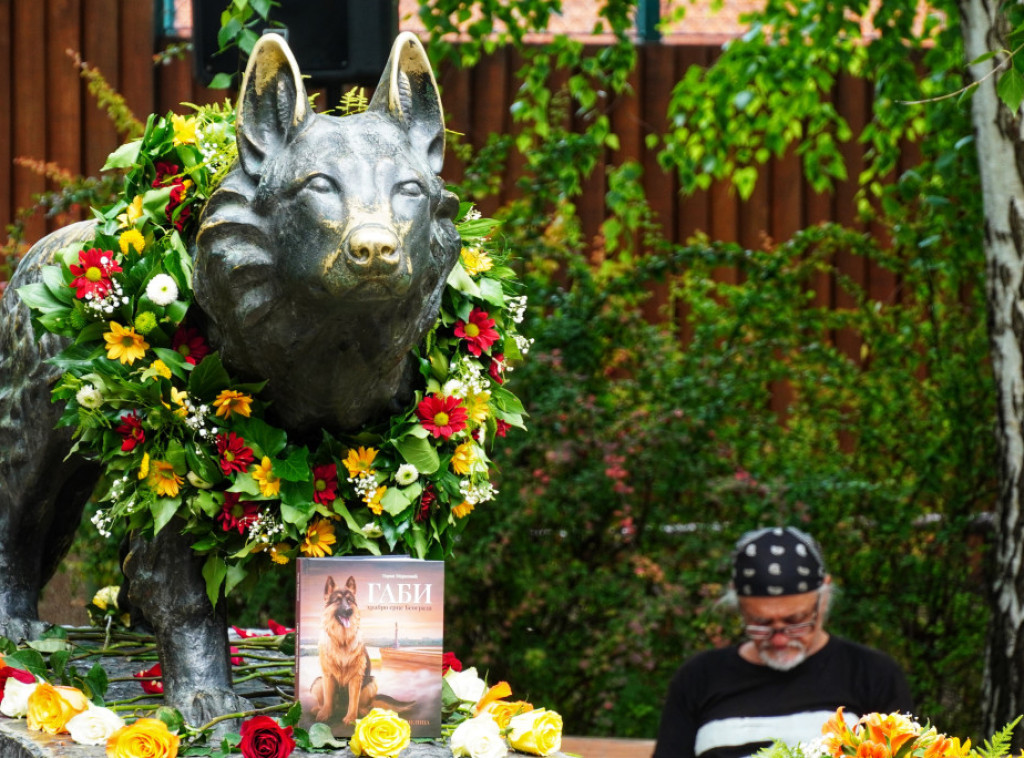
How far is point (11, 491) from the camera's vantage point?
8.56 ft

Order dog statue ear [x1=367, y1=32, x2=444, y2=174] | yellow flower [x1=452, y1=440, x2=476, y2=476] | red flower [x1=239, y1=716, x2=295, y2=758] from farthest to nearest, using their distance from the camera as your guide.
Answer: yellow flower [x1=452, y1=440, x2=476, y2=476] → dog statue ear [x1=367, y1=32, x2=444, y2=174] → red flower [x1=239, y1=716, x2=295, y2=758]

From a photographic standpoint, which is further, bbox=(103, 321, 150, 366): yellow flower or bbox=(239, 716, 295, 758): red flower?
bbox=(103, 321, 150, 366): yellow flower

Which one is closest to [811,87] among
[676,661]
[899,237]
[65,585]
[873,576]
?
[899,237]

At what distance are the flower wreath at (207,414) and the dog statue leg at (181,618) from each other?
0.04 m

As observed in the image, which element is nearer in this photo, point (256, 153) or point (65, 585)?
point (256, 153)

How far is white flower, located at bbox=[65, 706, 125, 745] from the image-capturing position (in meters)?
2.18

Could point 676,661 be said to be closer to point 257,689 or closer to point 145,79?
point 257,689

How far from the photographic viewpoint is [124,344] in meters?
2.21

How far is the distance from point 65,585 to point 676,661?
2.35 m

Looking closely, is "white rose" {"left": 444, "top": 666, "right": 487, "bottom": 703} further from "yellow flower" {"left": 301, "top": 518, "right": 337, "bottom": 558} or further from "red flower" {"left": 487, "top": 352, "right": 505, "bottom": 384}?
"red flower" {"left": 487, "top": 352, "right": 505, "bottom": 384}

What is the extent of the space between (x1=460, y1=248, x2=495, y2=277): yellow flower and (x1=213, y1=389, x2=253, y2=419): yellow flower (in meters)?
0.45

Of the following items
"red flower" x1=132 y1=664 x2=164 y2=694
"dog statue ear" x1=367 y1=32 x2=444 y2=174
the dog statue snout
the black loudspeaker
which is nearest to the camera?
the dog statue snout

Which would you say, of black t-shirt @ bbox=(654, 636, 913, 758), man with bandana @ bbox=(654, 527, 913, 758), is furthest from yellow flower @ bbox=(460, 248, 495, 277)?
black t-shirt @ bbox=(654, 636, 913, 758)

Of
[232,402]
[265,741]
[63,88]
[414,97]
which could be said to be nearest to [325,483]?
[232,402]
